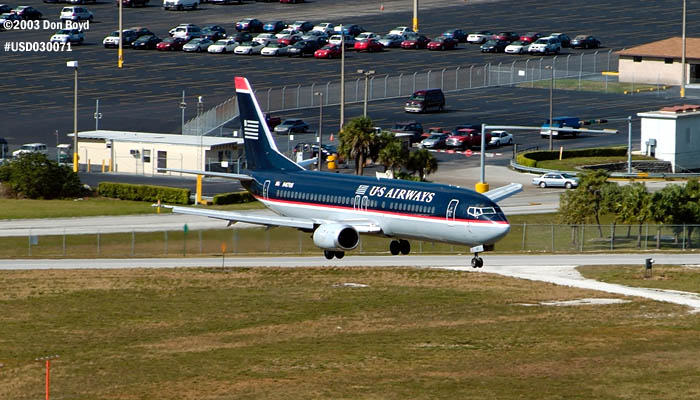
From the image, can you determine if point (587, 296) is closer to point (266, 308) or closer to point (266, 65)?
point (266, 308)

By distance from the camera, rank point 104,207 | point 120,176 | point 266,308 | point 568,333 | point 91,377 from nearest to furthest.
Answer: point 91,377, point 568,333, point 266,308, point 104,207, point 120,176

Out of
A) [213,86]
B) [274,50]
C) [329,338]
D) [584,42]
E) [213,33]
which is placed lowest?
[329,338]

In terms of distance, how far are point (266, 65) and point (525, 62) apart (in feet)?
101

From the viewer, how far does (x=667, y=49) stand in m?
170

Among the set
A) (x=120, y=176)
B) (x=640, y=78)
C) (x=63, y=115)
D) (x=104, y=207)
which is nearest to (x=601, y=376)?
(x=104, y=207)

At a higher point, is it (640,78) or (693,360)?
(640,78)

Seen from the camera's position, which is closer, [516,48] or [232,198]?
[232,198]

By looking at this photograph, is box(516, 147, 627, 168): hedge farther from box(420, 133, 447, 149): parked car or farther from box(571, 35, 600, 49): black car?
box(571, 35, 600, 49): black car

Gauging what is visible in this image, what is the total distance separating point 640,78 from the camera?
567 ft

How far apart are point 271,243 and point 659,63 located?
8417 centimetres

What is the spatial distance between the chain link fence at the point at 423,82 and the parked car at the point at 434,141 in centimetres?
1249

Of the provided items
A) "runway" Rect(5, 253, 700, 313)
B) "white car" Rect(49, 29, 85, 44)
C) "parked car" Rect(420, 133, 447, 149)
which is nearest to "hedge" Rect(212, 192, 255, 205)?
"runway" Rect(5, 253, 700, 313)

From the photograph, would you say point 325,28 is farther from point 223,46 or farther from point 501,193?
point 501,193

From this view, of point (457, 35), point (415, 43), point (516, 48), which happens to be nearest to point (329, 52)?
point (415, 43)
